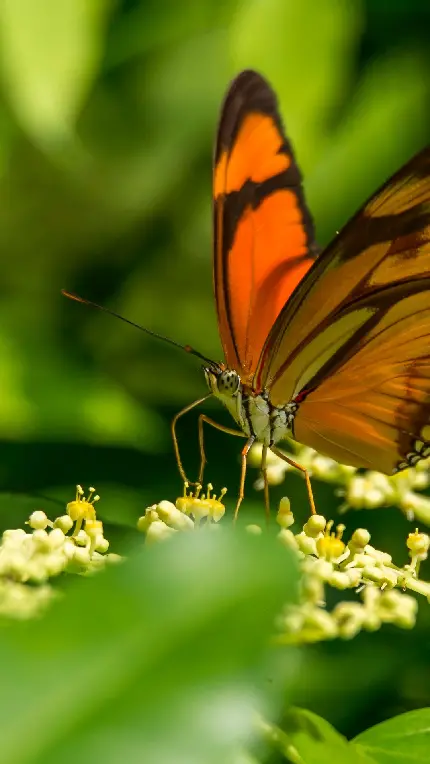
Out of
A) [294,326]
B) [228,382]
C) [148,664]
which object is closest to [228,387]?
[228,382]

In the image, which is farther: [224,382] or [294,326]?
[224,382]

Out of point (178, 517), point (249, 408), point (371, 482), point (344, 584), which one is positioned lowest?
point (344, 584)

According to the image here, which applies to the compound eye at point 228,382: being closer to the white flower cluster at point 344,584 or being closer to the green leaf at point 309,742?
the white flower cluster at point 344,584

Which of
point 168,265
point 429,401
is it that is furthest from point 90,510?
point 168,265

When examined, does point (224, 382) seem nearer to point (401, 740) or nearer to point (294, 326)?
point (294, 326)

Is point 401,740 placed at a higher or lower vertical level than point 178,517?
lower

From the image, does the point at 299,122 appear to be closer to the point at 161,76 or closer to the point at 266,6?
the point at 266,6

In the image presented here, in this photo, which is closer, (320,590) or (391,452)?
(320,590)
